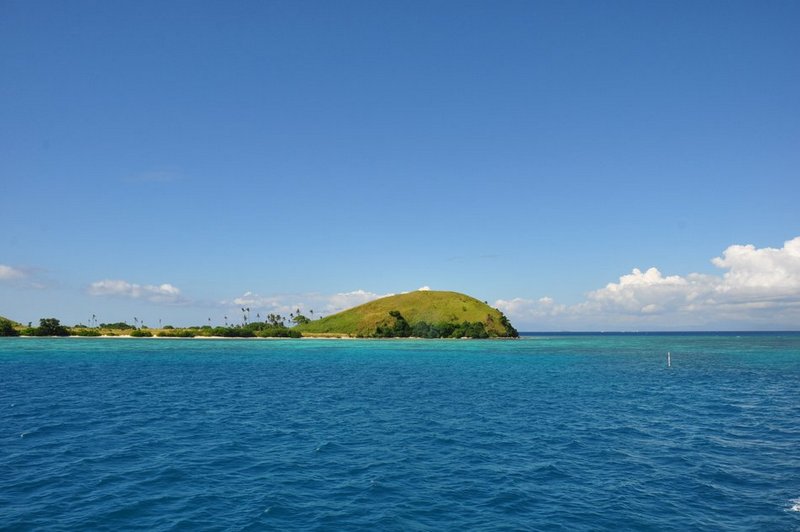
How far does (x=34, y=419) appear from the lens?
4238cm

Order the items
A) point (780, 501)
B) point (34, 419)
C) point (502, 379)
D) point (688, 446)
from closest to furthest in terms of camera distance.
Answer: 1. point (780, 501)
2. point (688, 446)
3. point (34, 419)
4. point (502, 379)

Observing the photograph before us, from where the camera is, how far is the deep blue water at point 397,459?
22.1m

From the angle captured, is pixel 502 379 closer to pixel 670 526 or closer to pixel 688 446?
pixel 688 446

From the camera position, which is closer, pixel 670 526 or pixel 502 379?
pixel 670 526

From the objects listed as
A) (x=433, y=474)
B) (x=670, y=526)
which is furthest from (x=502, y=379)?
(x=670, y=526)

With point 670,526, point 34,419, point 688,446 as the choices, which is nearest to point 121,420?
point 34,419

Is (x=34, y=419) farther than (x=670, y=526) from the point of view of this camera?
Yes

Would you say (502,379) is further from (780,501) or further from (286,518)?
(286,518)

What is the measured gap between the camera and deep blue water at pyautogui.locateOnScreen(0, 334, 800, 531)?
72.5 feet

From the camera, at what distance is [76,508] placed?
2255 centimetres

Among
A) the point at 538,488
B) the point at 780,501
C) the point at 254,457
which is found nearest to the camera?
the point at 780,501

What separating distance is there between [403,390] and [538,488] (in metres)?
39.0

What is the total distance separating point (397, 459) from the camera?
3098 cm

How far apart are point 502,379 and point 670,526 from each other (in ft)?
192
